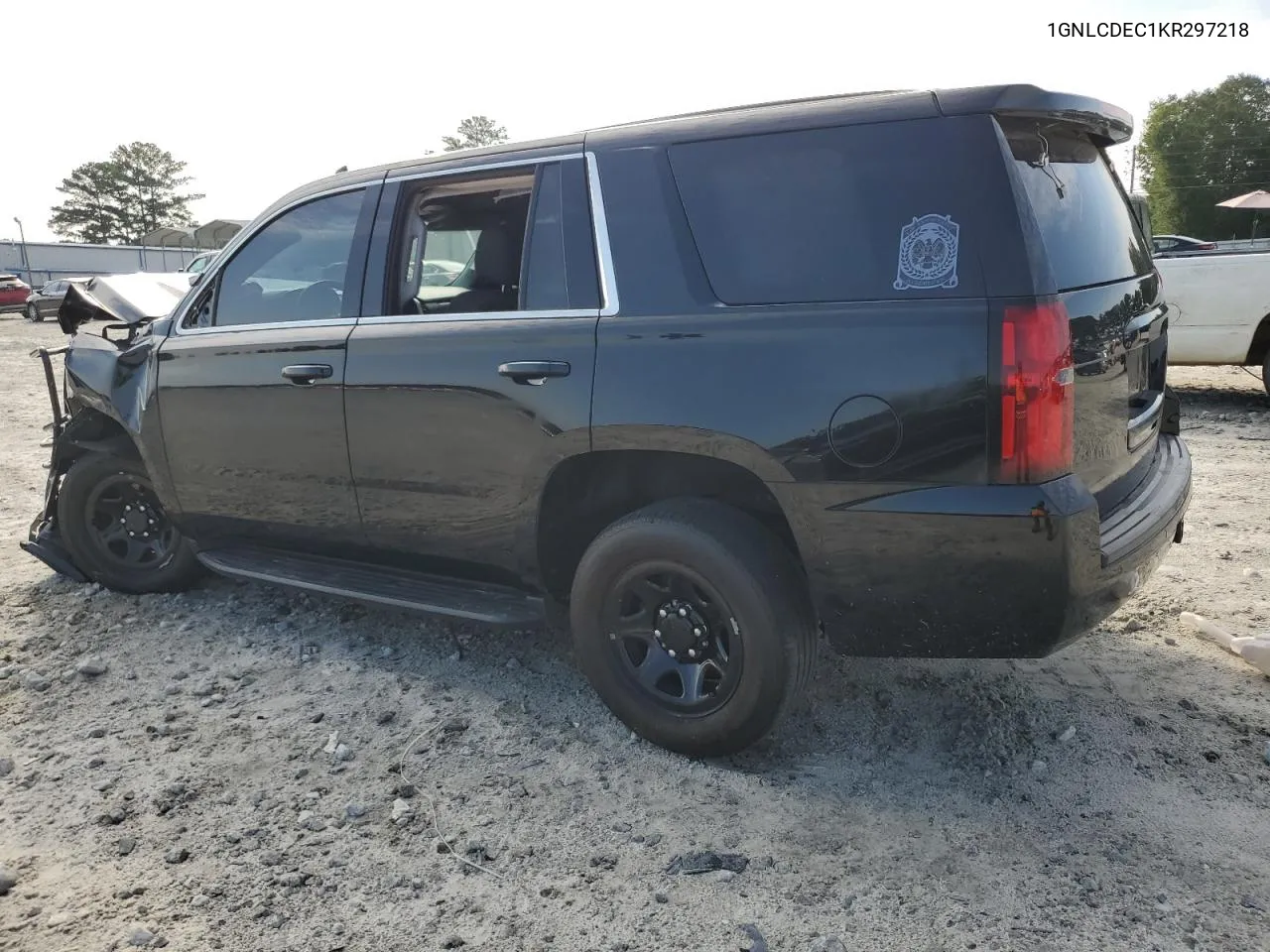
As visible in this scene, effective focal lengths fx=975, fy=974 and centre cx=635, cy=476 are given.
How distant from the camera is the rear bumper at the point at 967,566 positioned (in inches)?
98.8

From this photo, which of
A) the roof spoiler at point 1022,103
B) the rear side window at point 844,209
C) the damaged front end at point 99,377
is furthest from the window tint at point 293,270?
the roof spoiler at point 1022,103

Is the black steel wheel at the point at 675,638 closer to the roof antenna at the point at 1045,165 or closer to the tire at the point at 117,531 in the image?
the roof antenna at the point at 1045,165

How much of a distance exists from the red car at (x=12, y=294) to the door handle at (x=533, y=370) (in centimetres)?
3381

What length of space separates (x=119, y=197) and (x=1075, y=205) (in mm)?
88731

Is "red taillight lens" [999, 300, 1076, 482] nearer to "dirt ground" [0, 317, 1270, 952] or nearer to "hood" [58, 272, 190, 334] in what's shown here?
"dirt ground" [0, 317, 1270, 952]

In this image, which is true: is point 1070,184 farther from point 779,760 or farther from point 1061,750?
point 779,760

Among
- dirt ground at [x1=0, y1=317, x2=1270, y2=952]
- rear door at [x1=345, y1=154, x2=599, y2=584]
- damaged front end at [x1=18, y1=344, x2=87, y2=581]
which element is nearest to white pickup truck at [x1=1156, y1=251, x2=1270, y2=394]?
dirt ground at [x1=0, y1=317, x2=1270, y2=952]

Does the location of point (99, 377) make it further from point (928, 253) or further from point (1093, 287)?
point (1093, 287)

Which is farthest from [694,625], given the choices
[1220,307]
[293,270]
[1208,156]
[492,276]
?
[1208,156]

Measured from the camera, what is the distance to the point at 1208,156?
4806 centimetres

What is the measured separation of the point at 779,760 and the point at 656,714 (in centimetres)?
42

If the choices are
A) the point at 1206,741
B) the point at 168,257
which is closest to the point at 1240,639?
the point at 1206,741

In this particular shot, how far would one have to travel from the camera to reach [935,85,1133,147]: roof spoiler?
2557mm

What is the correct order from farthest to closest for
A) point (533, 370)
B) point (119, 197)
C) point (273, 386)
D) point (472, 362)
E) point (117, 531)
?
1. point (119, 197)
2. point (117, 531)
3. point (273, 386)
4. point (472, 362)
5. point (533, 370)
